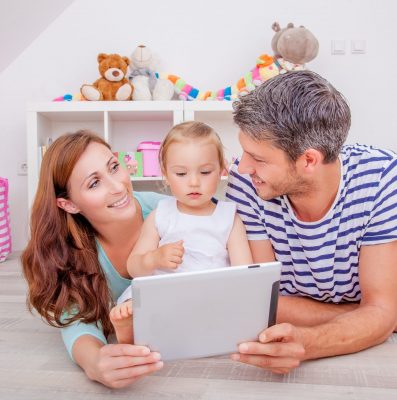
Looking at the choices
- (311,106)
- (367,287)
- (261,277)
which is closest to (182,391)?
(261,277)

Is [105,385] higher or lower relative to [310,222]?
lower

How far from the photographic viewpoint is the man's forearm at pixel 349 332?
1212mm

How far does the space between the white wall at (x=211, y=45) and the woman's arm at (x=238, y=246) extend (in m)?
2.21

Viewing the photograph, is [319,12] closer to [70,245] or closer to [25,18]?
[25,18]

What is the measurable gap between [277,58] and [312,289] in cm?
210

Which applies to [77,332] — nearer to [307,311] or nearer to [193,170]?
[193,170]

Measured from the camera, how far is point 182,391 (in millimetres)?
1124

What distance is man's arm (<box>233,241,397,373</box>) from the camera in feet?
3.56

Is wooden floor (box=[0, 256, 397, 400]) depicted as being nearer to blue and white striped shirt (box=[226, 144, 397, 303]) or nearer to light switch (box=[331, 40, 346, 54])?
blue and white striped shirt (box=[226, 144, 397, 303])

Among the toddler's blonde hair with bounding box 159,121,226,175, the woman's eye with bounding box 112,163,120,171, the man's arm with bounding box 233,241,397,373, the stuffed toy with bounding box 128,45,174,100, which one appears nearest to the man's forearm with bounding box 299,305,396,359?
the man's arm with bounding box 233,241,397,373

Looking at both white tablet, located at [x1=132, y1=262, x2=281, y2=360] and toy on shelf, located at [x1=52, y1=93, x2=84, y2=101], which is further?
toy on shelf, located at [x1=52, y1=93, x2=84, y2=101]

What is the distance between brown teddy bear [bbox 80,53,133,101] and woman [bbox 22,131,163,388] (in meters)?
1.66

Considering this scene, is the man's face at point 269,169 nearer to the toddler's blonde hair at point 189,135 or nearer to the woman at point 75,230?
the toddler's blonde hair at point 189,135

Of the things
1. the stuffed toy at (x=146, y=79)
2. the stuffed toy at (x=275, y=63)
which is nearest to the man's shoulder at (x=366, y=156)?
the stuffed toy at (x=275, y=63)
